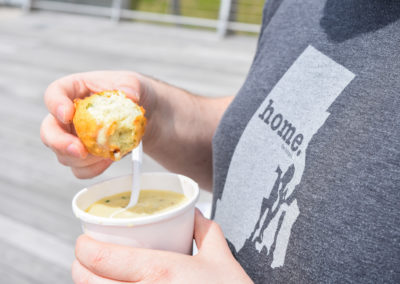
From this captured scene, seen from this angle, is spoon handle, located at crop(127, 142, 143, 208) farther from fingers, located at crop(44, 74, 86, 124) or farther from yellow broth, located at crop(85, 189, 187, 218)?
fingers, located at crop(44, 74, 86, 124)

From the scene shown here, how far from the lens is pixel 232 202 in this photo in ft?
2.53

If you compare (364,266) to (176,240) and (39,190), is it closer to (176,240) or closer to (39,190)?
(176,240)

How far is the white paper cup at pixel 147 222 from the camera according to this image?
578mm

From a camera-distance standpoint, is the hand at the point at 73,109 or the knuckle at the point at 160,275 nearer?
the knuckle at the point at 160,275

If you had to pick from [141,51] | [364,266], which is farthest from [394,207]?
[141,51]

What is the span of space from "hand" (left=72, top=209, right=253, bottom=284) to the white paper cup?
0.02 metres

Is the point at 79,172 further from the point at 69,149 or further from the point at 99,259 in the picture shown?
the point at 99,259

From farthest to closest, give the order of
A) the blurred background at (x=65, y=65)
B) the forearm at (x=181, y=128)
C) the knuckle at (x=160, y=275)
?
the blurred background at (x=65, y=65), the forearm at (x=181, y=128), the knuckle at (x=160, y=275)

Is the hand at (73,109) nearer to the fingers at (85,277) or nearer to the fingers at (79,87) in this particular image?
the fingers at (79,87)

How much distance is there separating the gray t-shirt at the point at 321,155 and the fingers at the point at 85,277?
0.24m

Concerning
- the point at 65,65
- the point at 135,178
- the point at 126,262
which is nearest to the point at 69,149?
the point at 135,178

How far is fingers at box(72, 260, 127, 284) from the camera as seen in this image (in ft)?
1.83

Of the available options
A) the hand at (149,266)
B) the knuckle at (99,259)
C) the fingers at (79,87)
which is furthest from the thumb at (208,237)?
the fingers at (79,87)

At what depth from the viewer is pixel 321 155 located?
64 centimetres
